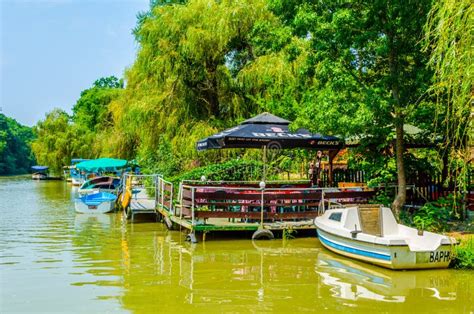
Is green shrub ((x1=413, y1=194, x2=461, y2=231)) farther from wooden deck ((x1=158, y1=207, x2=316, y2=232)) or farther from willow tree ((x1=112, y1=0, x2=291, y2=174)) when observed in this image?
willow tree ((x1=112, y1=0, x2=291, y2=174))

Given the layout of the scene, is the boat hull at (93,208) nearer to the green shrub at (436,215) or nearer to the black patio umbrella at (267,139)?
the black patio umbrella at (267,139)

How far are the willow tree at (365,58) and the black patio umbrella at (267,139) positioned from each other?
81cm

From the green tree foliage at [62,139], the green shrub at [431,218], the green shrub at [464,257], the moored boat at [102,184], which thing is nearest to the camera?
the green shrub at [464,257]

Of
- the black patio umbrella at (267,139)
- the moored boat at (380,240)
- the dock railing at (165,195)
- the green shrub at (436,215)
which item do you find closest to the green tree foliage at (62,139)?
the dock railing at (165,195)

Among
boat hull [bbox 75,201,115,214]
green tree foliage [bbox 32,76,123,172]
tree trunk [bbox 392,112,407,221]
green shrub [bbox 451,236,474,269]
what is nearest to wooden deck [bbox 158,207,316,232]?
tree trunk [bbox 392,112,407,221]

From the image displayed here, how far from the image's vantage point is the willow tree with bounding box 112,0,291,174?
69.9ft

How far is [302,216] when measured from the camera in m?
13.4

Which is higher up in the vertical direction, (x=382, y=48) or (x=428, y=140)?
(x=382, y=48)

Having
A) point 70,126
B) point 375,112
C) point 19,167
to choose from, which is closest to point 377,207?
point 375,112

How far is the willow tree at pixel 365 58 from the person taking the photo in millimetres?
12078

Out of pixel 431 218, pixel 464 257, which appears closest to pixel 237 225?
pixel 431 218

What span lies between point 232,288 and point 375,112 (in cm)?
593

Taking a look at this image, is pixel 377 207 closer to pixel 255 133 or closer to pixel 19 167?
pixel 255 133

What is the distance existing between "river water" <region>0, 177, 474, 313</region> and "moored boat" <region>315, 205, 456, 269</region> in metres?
0.22
